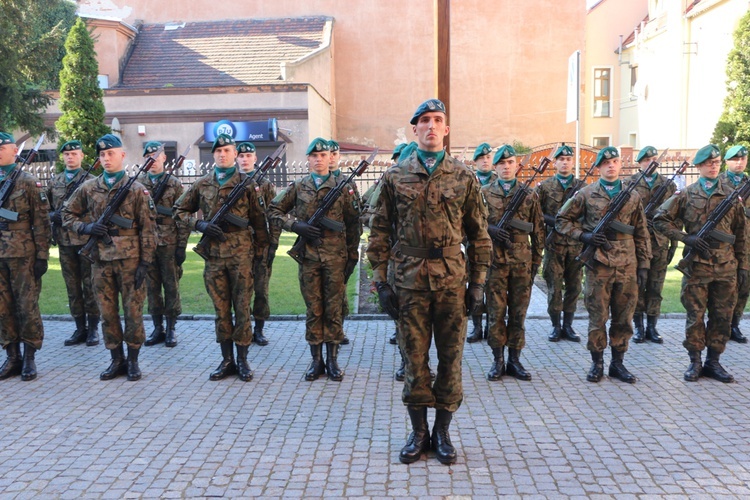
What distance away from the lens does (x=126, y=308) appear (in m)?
6.71

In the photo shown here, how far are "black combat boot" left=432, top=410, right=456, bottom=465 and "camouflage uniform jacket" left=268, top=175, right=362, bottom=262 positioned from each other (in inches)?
92.9

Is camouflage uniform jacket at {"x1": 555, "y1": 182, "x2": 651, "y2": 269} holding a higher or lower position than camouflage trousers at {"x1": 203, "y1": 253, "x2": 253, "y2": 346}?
higher

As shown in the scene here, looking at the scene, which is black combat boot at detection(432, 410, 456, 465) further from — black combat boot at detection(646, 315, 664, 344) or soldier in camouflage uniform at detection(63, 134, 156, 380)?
black combat boot at detection(646, 315, 664, 344)

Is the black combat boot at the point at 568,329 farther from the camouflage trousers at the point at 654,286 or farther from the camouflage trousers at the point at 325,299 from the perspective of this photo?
the camouflage trousers at the point at 325,299

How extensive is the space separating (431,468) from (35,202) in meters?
4.93

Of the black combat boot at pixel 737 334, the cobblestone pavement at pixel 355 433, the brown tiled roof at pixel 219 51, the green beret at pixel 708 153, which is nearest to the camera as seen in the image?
the cobblestone pavement at pixel 355 433

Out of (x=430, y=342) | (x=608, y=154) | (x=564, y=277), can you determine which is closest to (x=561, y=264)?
(x=564, y=277)

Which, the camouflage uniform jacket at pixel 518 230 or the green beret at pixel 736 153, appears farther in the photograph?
the green beret at pixel 736 153

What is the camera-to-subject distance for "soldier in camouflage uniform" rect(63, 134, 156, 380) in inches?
262

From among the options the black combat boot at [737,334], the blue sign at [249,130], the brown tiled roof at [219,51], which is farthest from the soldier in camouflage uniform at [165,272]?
the brown tiled roof at [219,51]

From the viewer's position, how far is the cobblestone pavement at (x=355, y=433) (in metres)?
4.33

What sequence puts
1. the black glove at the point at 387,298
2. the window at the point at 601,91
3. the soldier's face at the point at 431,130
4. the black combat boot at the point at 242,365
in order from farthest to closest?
the window at the point at 601,91, the black combat boot at the point at 242,365, the black glove at the point at 387,298, the soldier's face at the point at 431,130

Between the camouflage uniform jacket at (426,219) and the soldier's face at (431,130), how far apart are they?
11cm

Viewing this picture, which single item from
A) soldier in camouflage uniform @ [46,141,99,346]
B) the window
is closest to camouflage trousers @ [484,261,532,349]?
soldier in camouflage uniform @ [46,141,99,346]
